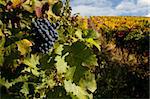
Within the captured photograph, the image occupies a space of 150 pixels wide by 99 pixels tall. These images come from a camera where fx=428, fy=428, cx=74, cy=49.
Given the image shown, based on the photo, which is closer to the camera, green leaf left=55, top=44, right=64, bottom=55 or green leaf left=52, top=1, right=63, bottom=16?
green leaf left=55, top=44, right=64, bottom=55

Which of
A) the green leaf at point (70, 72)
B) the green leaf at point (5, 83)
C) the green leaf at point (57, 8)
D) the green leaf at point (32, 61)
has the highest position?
the green leaf at point (57, 8)

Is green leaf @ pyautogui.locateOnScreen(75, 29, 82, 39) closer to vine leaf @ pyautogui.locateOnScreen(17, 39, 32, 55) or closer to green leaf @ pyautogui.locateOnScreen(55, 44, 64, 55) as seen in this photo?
green leaf @ pyautogui.locateOnScreen(55, 44, 64, 55)

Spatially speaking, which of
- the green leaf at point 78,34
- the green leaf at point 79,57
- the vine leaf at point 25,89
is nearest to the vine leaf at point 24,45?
the vine leaf at point 25,89

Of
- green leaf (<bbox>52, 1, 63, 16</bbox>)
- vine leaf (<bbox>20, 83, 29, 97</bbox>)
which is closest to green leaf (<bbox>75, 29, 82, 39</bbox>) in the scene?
green leaf (<bbox>52, 1, 63, 16</bbox>)

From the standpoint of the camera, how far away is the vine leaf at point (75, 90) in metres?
3.37

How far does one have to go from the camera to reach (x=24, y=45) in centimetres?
311

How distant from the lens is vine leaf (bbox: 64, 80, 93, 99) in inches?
133

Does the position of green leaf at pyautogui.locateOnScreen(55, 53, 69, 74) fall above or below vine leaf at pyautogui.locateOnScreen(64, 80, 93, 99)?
above

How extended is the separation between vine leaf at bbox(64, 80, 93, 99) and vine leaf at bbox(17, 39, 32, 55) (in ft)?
1.37

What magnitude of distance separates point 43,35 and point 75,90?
1.91 ft

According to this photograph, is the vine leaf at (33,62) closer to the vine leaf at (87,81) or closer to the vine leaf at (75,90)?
the vine leaf at (75,90)

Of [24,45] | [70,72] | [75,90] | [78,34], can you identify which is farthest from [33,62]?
[78,34]

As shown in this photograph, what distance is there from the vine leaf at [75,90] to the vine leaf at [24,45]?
0.42 m

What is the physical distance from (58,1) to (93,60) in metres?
0.58
